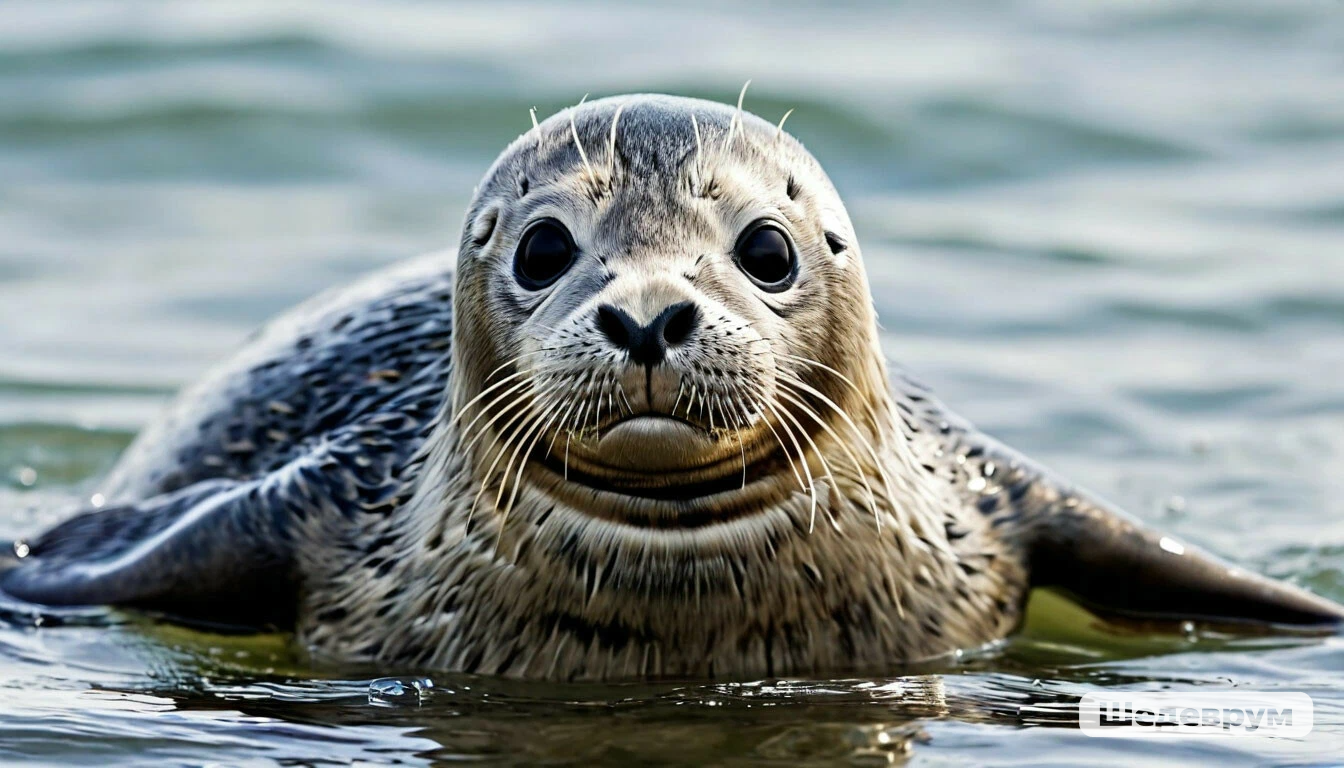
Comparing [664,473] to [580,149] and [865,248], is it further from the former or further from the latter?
[865,248]

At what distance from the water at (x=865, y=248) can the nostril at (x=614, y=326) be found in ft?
3.13

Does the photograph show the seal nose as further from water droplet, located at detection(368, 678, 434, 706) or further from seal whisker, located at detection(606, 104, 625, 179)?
water droplet, located at detection(368, 678, 434, 706)

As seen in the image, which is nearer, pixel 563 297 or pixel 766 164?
pixel 563 297

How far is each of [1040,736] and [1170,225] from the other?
23.7ft

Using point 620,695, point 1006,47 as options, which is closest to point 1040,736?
point 620,695

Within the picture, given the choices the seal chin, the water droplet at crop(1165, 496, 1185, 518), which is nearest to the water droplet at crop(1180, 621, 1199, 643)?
the water droplet at crop(1165, 496, 1185, 518)

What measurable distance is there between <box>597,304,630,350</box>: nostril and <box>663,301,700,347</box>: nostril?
9 cm

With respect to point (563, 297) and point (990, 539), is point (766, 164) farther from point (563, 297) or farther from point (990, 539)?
point (990, 539)

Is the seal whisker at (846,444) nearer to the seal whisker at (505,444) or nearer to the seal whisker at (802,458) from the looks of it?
the seal whisker at (802,458)

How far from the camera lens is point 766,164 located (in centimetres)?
562

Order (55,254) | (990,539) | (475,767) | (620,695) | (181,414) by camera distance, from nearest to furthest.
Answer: (475,767)
(620,695)
(990,539)
(181,414)
(55,254)

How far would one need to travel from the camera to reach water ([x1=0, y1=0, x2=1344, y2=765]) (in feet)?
17.9

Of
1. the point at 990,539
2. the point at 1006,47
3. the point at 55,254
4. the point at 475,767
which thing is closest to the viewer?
the point at 475,767

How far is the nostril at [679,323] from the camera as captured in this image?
16.1 ft
